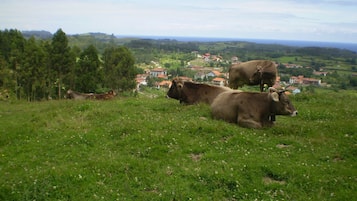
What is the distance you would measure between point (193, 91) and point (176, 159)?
385 inches

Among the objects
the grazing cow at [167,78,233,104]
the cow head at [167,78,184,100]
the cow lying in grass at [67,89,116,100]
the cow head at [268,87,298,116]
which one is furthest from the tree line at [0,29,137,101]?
the cow head at [268,87,298,116]

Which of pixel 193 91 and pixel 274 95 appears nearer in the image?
pixel 274 95

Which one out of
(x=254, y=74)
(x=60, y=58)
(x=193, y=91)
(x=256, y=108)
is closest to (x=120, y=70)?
(x=60, y=58)

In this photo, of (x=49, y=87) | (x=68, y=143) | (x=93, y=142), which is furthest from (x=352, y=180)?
(x=49, y=87)

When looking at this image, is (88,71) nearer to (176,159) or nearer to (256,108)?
(256,108)

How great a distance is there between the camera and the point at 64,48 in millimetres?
47875

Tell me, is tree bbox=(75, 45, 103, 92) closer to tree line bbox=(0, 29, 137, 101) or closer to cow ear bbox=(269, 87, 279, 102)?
tree line bbox=(0, 29, 137, 101)

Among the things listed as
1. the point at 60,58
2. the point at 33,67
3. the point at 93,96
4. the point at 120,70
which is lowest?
the point at 93,96

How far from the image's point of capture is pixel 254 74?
2562 cm

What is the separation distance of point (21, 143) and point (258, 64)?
1835cm

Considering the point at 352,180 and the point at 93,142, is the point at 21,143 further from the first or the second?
the point at 352,180

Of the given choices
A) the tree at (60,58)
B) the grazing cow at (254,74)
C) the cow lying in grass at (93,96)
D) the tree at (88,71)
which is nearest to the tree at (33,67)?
the tree at (60,58)

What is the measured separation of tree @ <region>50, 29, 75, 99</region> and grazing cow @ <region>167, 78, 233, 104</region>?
1205 inches

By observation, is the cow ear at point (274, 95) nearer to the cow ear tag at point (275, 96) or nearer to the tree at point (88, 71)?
the cow ear tag at point (275, 96)
